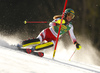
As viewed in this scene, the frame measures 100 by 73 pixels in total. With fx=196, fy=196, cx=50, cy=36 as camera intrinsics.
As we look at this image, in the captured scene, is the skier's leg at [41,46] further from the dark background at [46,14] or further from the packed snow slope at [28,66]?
the dark background at [46,14]

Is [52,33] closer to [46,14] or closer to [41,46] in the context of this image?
[41,46]

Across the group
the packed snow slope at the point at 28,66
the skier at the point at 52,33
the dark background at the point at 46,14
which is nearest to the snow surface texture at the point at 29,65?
the packed snow slope at the point at 28,66

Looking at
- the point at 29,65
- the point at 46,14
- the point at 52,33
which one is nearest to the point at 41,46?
the point at 52,33

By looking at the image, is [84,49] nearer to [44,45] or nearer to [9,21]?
[9,21]

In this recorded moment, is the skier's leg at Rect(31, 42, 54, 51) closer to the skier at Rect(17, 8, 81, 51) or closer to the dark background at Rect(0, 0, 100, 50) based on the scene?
the skier at Rect(17, 8, 81, 51)

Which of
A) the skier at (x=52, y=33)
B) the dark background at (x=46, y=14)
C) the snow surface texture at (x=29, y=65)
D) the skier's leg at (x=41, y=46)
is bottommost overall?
the snow surface texture at (x=29, y=65)

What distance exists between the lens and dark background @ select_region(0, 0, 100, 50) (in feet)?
27.1

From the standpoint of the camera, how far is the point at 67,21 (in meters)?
3.36

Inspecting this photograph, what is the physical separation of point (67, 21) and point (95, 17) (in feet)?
16.9

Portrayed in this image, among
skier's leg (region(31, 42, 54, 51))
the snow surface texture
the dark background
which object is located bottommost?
the snow surface texture

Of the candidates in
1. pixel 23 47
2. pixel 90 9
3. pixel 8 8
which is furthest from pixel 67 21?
pixel 8 8

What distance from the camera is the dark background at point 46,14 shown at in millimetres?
8273

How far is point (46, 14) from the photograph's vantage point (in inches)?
335

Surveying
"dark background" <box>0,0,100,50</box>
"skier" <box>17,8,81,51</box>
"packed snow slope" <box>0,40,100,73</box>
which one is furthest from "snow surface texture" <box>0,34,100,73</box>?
"dark background" <box>0,0,100,50</box>
